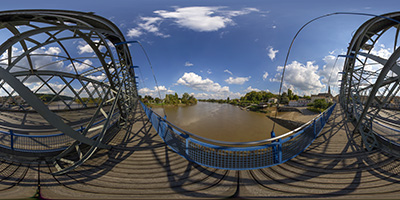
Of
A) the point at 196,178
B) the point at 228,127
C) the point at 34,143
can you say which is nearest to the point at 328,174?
the point at 196,178

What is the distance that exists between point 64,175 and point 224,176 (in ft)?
12.2

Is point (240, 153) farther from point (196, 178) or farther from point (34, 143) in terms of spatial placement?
point (34, 143)

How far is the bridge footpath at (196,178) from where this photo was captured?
2480 mm

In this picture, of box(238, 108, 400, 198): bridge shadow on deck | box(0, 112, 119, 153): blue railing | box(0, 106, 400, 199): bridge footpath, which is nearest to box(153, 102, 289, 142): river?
box(238, 108, 400, 198): bridge shadow on deck

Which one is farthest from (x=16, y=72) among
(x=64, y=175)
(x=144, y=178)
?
(x=144, y=178)

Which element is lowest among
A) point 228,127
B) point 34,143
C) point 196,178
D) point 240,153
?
point 228,127

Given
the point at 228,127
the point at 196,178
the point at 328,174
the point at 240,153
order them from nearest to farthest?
the point at 196,178, the point at 328,174, the point at 240,153, the point at 228,127

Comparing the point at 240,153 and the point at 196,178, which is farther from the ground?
the point at 240,153

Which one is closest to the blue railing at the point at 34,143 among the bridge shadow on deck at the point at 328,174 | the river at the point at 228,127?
the bridge shadow on deck at the point at 328,174

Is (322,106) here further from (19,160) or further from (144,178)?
(19,160)

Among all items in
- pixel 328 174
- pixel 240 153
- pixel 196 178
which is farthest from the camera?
pixel 240 153

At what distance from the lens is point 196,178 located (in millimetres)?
2861

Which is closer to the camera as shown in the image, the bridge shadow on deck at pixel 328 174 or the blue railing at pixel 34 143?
the bridge shadow on deck at pixel 328 174

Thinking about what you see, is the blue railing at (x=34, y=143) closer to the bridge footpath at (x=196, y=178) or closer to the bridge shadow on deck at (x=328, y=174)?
the bridge footpath at (x=196, y=178)
